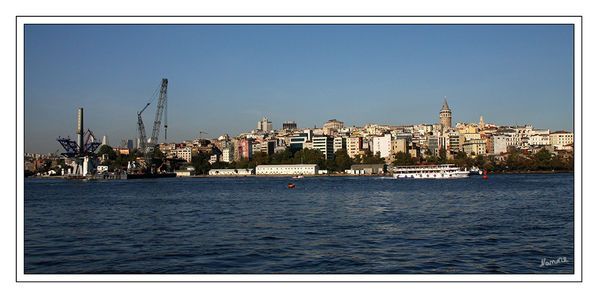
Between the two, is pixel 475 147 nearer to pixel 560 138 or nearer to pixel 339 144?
pixel 560 138

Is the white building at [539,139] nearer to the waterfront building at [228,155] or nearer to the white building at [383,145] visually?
the white building at [383,145]

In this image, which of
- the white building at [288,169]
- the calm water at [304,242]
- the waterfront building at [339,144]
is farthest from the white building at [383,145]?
the calm water at [304,242]

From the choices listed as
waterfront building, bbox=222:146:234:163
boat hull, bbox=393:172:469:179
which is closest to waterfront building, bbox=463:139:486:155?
boat hull, bbox=393:172:469:179

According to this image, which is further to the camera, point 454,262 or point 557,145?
point 557,145
